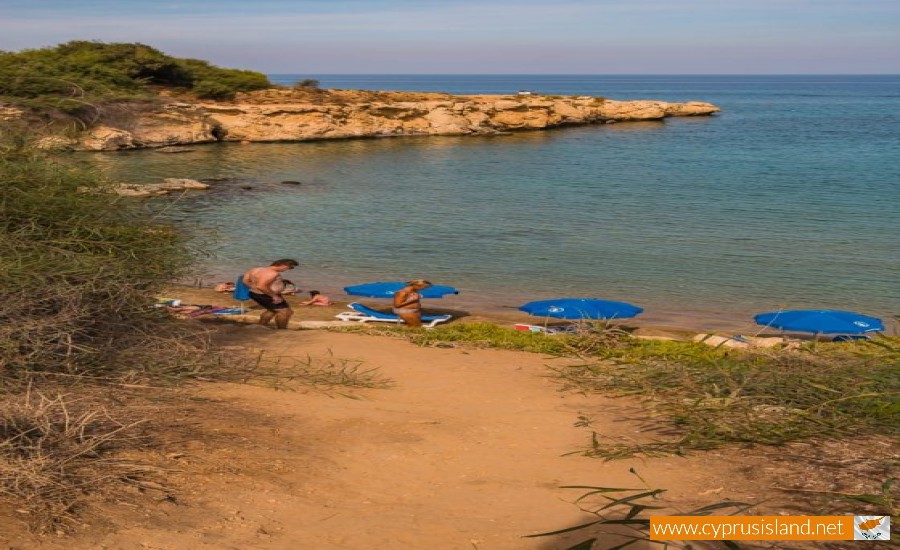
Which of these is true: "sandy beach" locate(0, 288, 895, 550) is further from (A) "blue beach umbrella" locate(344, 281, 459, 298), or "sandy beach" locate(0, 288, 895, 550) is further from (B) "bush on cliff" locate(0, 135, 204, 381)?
(A) "blue beach umbrella" locate(344, 281, 459, 298)

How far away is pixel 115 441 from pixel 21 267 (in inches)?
91.6

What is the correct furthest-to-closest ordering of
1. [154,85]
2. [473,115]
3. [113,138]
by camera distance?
[473,115] → [154,85] → [113,138]

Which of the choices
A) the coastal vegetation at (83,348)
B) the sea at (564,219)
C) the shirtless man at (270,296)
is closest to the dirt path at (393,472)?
the coastal vegetation at (83,348)

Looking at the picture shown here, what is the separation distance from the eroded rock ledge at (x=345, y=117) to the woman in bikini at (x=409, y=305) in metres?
31.8

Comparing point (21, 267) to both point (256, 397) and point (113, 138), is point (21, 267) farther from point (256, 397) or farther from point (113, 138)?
point (113, 138)

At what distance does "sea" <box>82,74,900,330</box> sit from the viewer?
20.6 meters

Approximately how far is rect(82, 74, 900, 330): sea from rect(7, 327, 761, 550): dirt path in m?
3.40

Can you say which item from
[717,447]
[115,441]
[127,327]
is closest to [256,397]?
[127,327]

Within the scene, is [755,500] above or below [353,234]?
above

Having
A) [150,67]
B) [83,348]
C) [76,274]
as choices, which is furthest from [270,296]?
[150,67]

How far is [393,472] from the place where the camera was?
22.3 ft

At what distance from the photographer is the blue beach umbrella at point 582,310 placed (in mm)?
15719

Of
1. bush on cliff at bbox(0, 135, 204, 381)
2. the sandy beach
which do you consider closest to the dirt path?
the sandy beach

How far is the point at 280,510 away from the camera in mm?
5777
